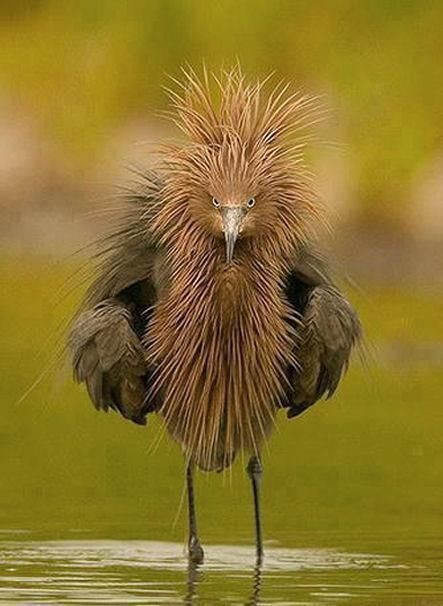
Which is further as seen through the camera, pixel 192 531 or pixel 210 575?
pixel 192 531

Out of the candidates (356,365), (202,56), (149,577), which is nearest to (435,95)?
(202,56)

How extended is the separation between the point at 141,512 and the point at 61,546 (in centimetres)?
153

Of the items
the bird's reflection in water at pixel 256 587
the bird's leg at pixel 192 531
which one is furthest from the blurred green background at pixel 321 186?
the bird's reflection in water at pixel 256 587

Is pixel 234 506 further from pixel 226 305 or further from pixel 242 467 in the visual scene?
pixel 226 305

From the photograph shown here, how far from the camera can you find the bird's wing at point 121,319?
1483 centimetres

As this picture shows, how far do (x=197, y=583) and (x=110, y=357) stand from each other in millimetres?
1329

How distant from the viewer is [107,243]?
15.6m

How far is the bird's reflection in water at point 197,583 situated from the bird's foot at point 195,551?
0.17 feet

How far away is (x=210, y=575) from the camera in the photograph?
1426 centimetres

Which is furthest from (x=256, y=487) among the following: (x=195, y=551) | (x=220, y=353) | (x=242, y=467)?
(x=242, y=467)

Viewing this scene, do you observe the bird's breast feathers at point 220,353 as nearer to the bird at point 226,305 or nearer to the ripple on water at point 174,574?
the bird at point 226,305

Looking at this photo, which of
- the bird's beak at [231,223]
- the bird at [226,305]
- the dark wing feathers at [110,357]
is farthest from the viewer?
the dark wing feathers at [110,357]

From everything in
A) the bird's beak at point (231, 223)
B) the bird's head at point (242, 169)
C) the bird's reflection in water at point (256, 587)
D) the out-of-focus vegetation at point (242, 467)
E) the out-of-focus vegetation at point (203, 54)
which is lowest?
the bird's reflection in water at point (256, 587)

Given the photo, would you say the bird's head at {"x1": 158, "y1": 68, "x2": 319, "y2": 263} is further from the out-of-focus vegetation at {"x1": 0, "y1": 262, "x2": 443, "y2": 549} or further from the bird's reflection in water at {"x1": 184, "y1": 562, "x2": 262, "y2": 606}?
the out-of-focus vegetation at {"x1": 0, "y1": 262, "x2": 443, "y2": 549}
